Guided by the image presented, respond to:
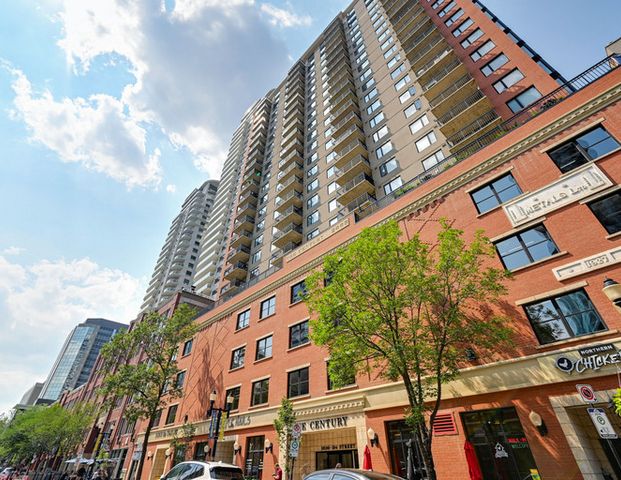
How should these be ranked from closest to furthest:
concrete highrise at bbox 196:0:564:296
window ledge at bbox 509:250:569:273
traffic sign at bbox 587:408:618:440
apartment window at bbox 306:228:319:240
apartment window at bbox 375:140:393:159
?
1. traffic sign at bbox 587:408:618:440
2. window ledge at bbox 509:250:569:273
3. concrete highrise at bbox 196:0:564:296
4. apartment window at bbox 375:140:393:159
5. apartment window at bbox 306:228:319:240

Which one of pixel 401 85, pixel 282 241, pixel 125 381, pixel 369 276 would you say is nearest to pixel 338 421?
pixel 369 276

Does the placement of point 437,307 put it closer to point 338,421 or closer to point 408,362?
point 408,362

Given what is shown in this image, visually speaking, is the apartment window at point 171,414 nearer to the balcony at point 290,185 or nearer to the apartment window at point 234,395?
the apartment window at point 234,395

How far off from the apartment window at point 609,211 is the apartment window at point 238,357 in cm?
2409

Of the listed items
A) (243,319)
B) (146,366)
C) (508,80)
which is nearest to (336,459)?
(243,319)

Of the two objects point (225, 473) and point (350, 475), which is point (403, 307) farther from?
point (225, 473)

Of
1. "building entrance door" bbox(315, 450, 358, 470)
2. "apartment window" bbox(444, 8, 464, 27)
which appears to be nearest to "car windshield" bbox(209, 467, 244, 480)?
"building entrance door" bbox(315, 450, 358, 470)

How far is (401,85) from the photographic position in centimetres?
3769

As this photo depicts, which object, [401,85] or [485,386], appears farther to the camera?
[401,85]

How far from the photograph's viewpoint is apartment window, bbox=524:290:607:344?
1138cm

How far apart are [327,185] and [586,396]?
3321 centimetres

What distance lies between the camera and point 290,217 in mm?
39625

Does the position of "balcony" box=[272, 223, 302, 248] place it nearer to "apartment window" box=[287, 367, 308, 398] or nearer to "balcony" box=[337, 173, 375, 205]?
"balcony" box=[337, 173, 375, 205]

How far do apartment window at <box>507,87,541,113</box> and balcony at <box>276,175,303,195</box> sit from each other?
980 inches
